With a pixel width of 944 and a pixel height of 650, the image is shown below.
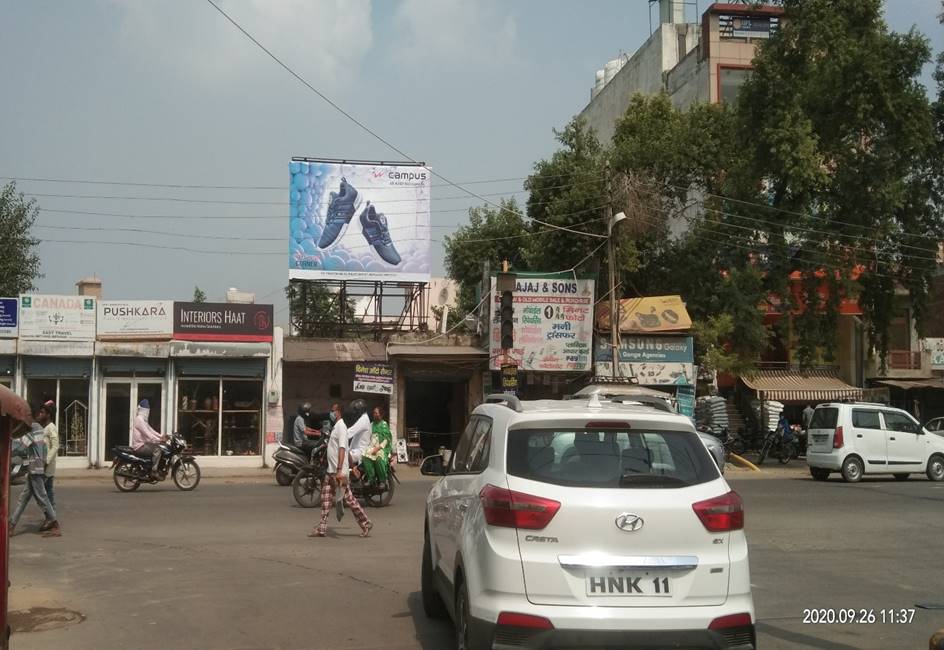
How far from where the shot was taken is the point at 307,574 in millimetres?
10773

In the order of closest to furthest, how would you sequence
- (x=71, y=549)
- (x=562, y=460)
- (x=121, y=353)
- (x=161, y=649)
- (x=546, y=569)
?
(x=546, y=569) → (x=562, y=460) → (x=161, y=649) → (x=71, y=549) → (x=121, y=353)

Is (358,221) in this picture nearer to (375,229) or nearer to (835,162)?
(375,229)

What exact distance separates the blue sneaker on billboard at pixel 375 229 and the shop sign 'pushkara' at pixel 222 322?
14.5ft

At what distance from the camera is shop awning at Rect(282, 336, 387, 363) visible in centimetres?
3022

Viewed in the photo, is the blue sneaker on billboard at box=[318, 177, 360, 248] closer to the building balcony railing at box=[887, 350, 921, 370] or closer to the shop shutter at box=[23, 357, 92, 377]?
the shop shutter at box=[23, 357, 92, 377]

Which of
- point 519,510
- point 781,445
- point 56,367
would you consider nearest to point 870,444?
point 781,445

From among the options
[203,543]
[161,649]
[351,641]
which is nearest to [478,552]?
[351,641]

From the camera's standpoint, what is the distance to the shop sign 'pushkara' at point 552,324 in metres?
30.3

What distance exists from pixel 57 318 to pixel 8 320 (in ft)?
4.46

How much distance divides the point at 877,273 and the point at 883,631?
100ft

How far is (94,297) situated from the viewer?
29.1 metres

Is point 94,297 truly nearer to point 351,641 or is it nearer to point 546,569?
point 351,641

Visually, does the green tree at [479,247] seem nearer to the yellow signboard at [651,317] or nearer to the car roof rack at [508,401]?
the yellow signboard at [651,317]

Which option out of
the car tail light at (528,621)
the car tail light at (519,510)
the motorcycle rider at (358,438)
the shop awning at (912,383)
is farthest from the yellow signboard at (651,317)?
the car tail light at (528,621)
